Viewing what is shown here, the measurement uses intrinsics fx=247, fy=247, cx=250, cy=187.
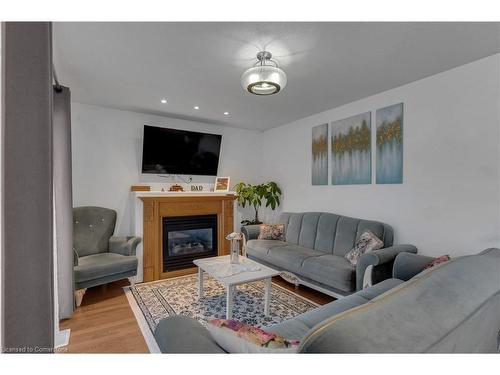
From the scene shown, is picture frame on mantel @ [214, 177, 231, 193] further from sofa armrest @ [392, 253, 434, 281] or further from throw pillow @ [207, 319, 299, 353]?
throw pillow @ [207, 319, 299, 353]

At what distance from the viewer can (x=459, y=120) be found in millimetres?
2479

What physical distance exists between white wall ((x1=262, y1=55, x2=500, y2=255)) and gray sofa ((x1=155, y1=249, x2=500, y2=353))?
1.42 m

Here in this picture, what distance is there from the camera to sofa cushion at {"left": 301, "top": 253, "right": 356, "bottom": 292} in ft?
8.56

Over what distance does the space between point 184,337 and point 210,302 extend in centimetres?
198

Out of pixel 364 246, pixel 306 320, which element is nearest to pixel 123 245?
pixel 306 320

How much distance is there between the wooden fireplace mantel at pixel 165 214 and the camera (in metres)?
3.69

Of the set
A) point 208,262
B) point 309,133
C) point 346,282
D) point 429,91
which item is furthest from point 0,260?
point 309,133

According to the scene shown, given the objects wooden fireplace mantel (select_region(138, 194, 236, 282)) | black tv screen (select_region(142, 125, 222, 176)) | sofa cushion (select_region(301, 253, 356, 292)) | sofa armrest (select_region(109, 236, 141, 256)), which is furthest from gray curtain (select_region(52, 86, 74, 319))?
sofa cushion (select_region(301, 253, 356, 292))

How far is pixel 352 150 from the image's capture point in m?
3.52

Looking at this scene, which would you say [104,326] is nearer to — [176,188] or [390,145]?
[176,188]

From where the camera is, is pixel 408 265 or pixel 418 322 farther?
pixel 408 265

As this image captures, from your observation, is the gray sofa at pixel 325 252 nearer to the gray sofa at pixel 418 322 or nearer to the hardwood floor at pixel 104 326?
the gray sofa at pixel 418 322

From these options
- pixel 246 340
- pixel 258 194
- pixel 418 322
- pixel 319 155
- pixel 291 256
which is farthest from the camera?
pixel 258 194
